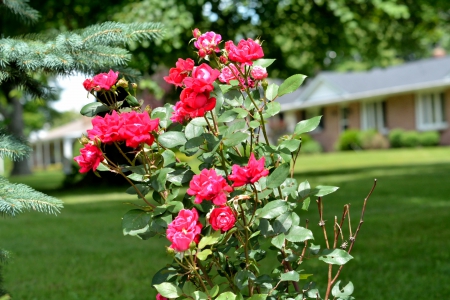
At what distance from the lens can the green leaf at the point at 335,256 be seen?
89.4 inches

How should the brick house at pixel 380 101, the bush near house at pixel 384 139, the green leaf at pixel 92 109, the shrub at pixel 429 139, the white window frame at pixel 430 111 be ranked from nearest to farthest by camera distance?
the green leaf at pixel 92 109
the shrub at pixel 429 139
the bush near house at pixel 384 139
the white window frame at pixel 430 111
the brick house at pixel 380 101

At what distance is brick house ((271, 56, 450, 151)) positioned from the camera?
27.8 m

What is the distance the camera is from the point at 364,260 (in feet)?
17.6

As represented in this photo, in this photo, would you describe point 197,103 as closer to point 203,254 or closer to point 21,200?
point 203,254

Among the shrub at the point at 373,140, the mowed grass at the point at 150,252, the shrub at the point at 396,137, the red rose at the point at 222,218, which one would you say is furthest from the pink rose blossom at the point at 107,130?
the shrub at the point at 373,140

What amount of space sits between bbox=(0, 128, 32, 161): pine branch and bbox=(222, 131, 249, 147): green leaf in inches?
38.6

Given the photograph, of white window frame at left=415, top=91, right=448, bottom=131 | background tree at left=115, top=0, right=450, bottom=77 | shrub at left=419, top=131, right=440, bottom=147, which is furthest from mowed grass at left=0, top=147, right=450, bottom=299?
white window frame at left=415, top=91, right=448, bottom=131

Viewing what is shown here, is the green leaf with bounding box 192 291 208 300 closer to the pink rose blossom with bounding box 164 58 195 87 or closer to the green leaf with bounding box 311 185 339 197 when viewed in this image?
the green leaf with bounding box 311 185 339 197

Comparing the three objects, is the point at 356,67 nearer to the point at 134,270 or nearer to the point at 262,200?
the point at 134,270

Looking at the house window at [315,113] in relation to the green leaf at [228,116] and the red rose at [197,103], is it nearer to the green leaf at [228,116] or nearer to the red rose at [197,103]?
the green leaf at [228,116]

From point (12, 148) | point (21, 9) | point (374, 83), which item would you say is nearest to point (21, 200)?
point (12, 148)

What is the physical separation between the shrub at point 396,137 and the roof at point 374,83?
75.8 inches

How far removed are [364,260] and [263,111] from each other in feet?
11.3

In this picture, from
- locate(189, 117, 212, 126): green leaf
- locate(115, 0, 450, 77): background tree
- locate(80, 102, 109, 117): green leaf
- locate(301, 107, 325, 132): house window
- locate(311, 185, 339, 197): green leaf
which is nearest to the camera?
locate(189, 117, 212, 126): green leaf
